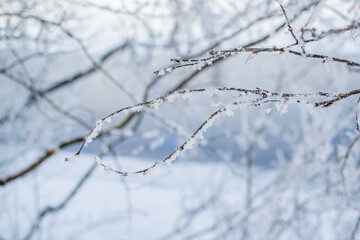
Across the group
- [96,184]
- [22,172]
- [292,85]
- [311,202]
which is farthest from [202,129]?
[96,184]

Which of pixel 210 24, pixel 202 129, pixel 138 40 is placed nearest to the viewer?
pixel 202 129

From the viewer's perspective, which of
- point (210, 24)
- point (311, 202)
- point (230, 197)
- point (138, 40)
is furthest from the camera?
point (230, 197)

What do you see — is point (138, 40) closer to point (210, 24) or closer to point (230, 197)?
point (210, 24)

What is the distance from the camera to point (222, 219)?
3.85 metres

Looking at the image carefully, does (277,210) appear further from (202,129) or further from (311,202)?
(202,129)

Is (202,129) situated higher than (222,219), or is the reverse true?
(222,219)

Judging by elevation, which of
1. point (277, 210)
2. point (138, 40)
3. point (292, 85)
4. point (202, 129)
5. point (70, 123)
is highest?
point (292, 85)

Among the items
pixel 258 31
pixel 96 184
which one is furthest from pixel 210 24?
pixel 96 184

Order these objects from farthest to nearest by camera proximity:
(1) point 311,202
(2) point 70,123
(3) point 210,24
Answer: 1. (2) point 70,123
2. (1) point 311,202
3. (3) point 210,24

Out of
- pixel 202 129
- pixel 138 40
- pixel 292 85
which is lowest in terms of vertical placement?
pixel 202 129

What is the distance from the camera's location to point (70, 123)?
450 cm

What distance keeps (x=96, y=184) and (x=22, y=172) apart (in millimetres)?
6904

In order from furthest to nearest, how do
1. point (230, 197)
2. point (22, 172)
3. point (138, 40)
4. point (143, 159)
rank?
point (143, 159)
point (230, 197)
point (138, 40)
point (22, 172)

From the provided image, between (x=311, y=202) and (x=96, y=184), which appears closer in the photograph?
(x=311, y=202)
